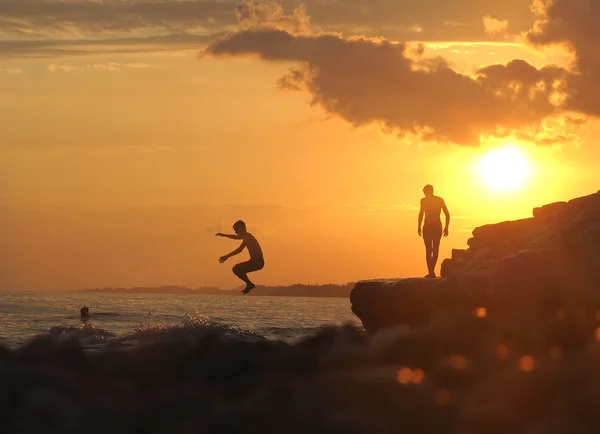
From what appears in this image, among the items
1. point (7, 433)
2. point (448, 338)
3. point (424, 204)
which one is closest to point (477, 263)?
point (424, 204)

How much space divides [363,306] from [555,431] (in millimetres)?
17110

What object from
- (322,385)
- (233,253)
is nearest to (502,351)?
(322,385)

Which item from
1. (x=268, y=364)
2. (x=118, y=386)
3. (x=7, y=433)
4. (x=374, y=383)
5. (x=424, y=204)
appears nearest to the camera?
(x=7, y=433)

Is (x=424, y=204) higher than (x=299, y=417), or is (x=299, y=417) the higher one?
(x=424, y=204)

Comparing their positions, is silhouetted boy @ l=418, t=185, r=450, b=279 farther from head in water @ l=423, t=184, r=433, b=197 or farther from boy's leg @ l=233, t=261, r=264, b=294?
boy's leg @ l=233, t=261, r=264, b=294

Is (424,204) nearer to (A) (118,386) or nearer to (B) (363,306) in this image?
(B) (363,306)

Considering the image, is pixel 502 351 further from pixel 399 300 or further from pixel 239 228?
pixel 399 300

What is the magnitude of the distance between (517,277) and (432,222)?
4.75m

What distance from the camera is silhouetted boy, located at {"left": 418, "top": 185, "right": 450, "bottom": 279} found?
26078 mm

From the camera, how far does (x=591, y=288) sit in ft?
70.2

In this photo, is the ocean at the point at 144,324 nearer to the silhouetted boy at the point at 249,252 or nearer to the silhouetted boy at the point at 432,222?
the silhouetted boy at the point at 249,252

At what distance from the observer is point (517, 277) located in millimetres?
22000

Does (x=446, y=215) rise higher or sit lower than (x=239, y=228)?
higher

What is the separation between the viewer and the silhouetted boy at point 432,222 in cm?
2608
